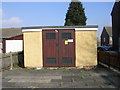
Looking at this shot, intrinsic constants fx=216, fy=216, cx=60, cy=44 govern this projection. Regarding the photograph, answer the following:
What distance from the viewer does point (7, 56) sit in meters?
14.4

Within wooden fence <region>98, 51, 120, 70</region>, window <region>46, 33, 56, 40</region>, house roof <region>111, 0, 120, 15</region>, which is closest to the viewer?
wooden fence <region>98, 51, 120, 70</region>

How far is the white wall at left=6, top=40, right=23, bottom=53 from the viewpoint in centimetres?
2744

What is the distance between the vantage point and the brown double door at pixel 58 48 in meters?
14.2

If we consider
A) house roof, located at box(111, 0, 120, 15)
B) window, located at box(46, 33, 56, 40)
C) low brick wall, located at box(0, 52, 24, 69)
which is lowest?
low brick wall, located at box(0, 52, 24, 69)

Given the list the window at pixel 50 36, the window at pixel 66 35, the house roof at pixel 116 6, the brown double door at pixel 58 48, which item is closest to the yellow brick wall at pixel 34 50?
the brown double door at pixel 58 48

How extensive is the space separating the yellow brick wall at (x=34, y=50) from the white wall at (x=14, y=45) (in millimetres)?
13260

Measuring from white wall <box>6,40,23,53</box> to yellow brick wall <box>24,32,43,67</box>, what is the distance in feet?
43.5

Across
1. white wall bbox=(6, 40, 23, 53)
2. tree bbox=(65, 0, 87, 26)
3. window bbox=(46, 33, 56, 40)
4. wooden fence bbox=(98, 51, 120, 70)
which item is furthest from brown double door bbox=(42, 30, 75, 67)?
tree bbox=(65, 0, 87, 26)

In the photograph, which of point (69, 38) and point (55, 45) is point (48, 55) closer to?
point (55, 45)

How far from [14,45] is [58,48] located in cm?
1450

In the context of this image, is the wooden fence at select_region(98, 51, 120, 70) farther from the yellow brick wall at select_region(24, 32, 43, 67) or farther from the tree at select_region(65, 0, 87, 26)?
the tree at select_region(65, 0, 87, 26)

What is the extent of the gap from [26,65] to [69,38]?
11.2 ft

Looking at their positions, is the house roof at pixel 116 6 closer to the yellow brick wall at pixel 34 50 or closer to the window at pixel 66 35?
the window at pixel 66 35

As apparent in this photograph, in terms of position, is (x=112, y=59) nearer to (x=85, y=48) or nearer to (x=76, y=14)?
(x=85, y=48)
